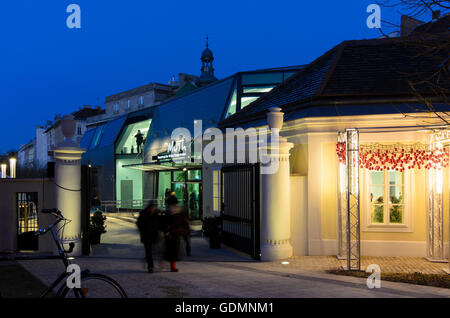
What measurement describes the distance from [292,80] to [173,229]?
849 cm

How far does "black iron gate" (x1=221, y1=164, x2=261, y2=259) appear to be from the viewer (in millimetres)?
10562

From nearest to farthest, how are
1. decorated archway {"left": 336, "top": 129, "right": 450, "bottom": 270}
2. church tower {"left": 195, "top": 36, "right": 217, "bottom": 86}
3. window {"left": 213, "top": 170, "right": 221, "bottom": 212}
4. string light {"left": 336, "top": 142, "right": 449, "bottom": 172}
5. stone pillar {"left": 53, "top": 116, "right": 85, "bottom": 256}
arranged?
decorated archway {"left": 336, "top": 129, "right": 450, "bottom": 270} < string light {"left": 336, "top": 142, "right": 449, "bottom": 172} < stone pillar {"left": 53, "top": 116, "right": 85, "bottom": 256} < window {"left": 213, "top": 170, "right": 221, "bottom": 212} < church tower {"left": 195, "top": 36, "right": 217, "bottom": 86}

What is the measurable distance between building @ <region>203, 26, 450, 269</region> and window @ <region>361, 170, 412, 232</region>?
0.08 ft

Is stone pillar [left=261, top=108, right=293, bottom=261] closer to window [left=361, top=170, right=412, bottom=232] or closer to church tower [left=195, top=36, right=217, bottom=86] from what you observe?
window [left=361, top=170, right=412, bottom=232]

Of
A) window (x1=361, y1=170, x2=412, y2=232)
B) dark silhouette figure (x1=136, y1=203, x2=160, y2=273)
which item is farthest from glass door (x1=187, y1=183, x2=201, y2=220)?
dark silhouette figure (x1=136, y1=203, x2=160, y2=273)

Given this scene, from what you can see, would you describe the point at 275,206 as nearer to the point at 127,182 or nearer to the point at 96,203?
the point at 96,203

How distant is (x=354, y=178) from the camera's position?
32.8 ft

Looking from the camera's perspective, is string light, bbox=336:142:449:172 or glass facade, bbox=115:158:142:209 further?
glass facade, bbox=115:158:142:209

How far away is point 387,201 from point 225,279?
544 centimetres

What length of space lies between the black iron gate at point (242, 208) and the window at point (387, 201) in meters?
3.04

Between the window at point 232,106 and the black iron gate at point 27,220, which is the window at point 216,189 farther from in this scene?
the window at point 232,106
